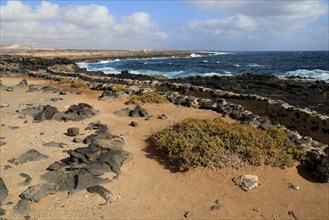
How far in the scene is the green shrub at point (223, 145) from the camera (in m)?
9.73

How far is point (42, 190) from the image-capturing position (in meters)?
8.35

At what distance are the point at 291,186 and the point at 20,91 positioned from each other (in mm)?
20204

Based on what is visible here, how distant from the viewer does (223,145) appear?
1020 centimetres

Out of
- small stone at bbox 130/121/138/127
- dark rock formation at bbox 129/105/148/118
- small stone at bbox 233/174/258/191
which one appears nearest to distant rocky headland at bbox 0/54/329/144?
dark rock formation at bbox 129/105/148/118

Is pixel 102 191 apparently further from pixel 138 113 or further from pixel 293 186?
pixel 138 113

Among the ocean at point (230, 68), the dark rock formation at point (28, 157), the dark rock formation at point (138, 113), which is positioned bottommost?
the ocean at point (230, 68)

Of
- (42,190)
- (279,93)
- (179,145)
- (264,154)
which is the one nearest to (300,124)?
(264,154)

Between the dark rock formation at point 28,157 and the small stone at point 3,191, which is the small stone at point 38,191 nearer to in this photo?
the small stone at point 3,191

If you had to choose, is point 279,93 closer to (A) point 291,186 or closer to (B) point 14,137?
(A) point 291,186

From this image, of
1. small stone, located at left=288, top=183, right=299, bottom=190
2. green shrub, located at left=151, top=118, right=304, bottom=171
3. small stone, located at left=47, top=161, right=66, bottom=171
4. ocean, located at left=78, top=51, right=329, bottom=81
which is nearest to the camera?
small stone, located at left=288, top=183, right=299, bottom=190

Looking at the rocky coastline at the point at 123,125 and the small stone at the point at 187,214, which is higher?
the rocky coastline at the point at 123,125

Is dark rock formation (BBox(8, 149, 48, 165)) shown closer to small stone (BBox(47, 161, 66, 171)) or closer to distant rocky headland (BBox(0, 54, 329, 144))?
small stone (BBox(47, 161, 66, 171))

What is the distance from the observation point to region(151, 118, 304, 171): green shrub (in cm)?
973

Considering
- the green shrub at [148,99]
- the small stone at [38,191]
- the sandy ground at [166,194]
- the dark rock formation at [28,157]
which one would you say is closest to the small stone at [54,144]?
the sandy ground at [166,194]
